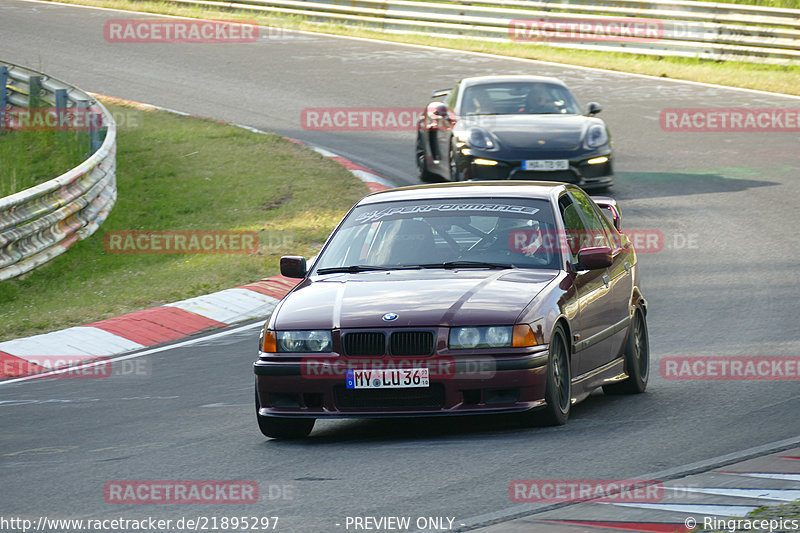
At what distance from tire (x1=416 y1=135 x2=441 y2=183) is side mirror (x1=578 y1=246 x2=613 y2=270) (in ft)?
33.4

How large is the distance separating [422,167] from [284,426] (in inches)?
439

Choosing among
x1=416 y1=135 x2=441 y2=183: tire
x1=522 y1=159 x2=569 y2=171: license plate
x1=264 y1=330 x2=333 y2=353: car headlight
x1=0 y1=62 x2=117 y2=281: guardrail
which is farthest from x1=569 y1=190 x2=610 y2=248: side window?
x1=416 y1=135 x2=441 y2=183: tire

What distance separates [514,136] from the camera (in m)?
16.0

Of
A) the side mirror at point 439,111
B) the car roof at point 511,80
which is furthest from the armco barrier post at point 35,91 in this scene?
the car roof at point 511,80

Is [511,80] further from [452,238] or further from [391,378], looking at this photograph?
[391,378]

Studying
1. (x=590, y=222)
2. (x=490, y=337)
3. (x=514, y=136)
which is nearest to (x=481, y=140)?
(x=514, y=136)

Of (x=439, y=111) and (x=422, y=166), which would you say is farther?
(x=422, y=166)

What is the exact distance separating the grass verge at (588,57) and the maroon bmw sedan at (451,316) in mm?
17779

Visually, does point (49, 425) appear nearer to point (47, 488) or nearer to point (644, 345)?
point (47, 488)

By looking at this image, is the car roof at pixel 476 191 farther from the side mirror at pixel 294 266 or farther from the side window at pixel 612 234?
the side mirror at pixel 294 266

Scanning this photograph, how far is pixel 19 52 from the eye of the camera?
30.6m

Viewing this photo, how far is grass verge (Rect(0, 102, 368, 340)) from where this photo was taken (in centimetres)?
1343

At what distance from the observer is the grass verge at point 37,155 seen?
63.0 feet

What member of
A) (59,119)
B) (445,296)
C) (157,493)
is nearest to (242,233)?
(59,119)
